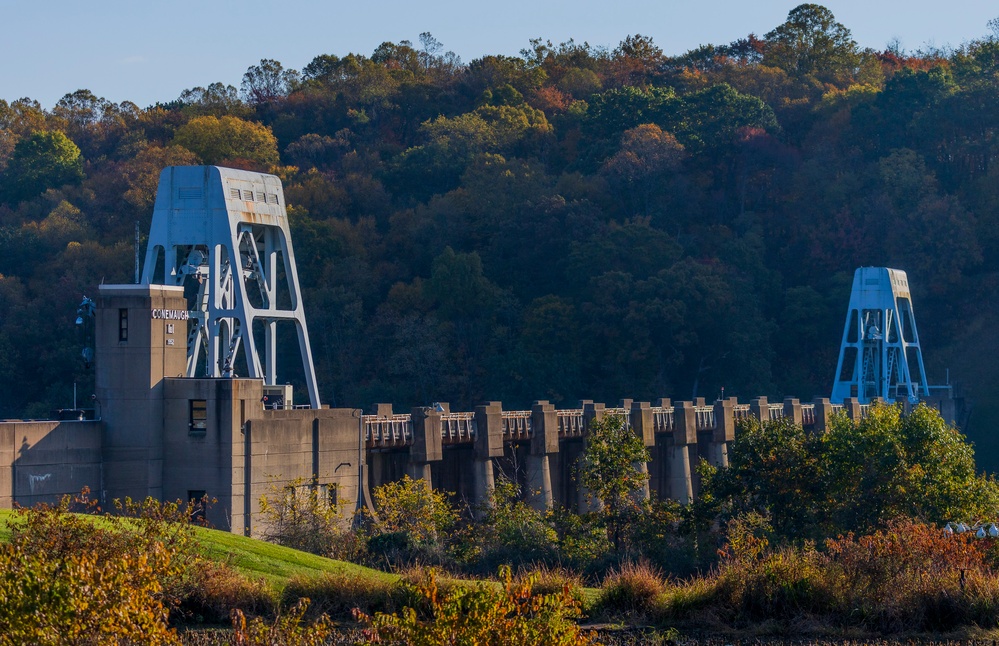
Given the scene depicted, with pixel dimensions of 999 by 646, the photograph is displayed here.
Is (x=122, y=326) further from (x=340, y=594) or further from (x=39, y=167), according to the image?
(x=39, y=167)

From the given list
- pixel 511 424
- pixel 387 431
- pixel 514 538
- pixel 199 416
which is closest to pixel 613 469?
pixel 514 538

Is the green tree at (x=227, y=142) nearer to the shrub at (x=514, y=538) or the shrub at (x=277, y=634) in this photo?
the shrub at (x=514, y=538)

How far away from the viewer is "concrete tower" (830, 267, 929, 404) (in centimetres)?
8869

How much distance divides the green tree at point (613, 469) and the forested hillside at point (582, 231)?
1791 inches

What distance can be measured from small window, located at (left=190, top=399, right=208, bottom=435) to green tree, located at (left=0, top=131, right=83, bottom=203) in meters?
77.8

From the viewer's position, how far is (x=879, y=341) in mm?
89688

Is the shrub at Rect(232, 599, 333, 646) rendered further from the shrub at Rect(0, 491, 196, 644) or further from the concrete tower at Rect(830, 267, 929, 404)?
the concrete tower at Rect(830, 267, 929, 404)

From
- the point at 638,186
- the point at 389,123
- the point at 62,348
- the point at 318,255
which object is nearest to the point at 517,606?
the point at 62,348

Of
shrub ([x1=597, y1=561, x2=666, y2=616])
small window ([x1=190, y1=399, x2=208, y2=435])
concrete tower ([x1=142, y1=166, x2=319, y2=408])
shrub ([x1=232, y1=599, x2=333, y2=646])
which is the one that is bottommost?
shrub ([x1=597, y1=561, x2=666, y2=616])

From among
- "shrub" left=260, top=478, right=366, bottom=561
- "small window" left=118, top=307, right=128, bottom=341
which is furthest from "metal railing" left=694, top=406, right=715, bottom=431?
"small window" left=118, top=307, right=128, bottom=341

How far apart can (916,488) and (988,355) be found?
60.1 metres

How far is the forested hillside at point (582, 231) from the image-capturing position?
3701 inches

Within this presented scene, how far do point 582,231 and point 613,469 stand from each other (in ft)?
195

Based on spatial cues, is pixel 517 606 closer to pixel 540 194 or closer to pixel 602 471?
pixel 602 471
